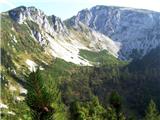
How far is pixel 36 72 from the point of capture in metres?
9.02

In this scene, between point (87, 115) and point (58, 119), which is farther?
point (87, 115)

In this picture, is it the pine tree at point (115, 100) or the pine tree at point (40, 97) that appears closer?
the pine tree at point (40, 97)

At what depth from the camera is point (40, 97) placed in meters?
8.93

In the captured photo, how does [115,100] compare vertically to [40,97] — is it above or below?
above

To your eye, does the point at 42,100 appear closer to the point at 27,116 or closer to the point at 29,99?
the point at 29,99

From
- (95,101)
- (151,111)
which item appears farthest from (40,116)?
(151,111)

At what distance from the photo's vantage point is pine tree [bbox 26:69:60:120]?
29.4 ft

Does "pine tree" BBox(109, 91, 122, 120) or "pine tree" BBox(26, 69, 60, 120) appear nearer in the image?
"pine tree" BBox(26, 69, 60, 120)

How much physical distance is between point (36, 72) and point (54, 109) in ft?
3.34

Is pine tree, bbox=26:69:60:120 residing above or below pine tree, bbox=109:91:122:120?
below

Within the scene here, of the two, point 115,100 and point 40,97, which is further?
point 115,100

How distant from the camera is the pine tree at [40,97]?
353 inches

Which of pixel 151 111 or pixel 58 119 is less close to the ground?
pixel 151 111

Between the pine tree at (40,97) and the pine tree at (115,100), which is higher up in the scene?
the pine tree at (115,100)
